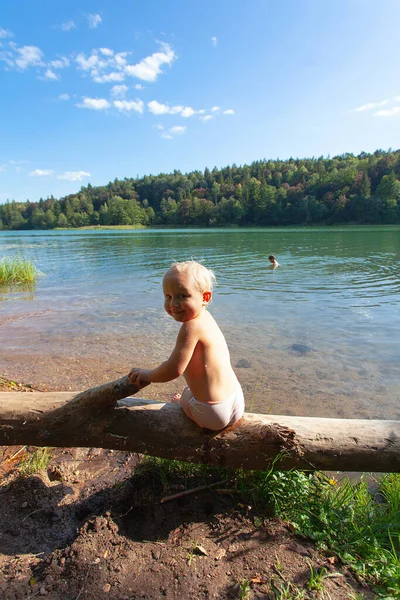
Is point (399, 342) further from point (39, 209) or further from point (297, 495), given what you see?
point (39, 209)

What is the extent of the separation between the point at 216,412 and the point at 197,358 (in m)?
0.47

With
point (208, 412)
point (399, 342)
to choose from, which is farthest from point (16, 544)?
point (399, 342)

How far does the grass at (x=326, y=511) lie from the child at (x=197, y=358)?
2.02ft

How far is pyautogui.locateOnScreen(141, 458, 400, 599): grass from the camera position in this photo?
7.30 feet

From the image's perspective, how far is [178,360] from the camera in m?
2.53

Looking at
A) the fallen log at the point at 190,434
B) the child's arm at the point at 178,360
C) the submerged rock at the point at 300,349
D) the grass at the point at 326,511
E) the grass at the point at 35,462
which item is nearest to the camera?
the grass at the point at 326,511

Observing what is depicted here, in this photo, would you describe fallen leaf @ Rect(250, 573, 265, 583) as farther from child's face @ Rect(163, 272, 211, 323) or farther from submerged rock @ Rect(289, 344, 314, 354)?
submerged rock @ Rect(289, 344, 314, 354)

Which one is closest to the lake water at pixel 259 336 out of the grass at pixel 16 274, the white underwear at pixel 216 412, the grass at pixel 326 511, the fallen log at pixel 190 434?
the grass at pixel 16 274

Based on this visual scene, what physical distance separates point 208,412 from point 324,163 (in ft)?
575

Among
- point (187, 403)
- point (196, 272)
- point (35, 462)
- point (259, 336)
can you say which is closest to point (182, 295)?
point (196, 272)

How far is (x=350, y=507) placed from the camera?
2846 millimetres

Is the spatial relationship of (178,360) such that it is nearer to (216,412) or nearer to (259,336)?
(216,412)

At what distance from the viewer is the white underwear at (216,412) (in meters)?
2.69

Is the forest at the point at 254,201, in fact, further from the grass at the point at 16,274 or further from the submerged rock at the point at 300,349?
the submerged rock at the point at 300,349
